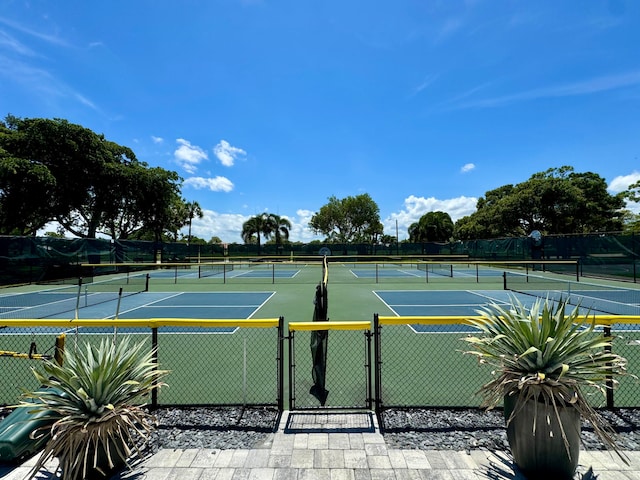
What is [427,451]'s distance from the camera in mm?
3164

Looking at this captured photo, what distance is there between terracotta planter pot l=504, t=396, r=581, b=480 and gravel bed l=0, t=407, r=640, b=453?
546 millimetres

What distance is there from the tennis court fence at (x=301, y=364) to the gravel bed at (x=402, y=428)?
196 mm

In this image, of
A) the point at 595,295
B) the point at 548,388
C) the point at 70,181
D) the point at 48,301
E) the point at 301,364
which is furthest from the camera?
the point at 70,181

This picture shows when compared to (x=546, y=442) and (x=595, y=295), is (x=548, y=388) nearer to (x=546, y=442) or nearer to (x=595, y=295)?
(x=546, y=442)

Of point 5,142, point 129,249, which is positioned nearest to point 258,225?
point 129,249

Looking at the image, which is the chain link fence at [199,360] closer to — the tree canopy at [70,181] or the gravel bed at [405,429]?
the gravel bed at [405,429]

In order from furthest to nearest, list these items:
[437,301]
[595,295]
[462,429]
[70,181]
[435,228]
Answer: [435,228], [70,181], [595,295], [437,301], [462,429]

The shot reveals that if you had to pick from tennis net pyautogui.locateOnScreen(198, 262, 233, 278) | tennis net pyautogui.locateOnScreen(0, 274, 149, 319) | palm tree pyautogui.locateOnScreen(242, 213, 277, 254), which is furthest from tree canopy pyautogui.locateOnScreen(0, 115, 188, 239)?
palm tree pyautogui.locateOnScreen(242, 213, 277, 254)

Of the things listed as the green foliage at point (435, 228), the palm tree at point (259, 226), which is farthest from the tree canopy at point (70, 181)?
the green foliage at point (435, 228)

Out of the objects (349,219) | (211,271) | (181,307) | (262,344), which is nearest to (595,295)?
(262,344)

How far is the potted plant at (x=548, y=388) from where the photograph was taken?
2.59 metres

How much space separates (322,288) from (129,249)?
86.5 feet

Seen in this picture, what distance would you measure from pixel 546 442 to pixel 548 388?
487mm

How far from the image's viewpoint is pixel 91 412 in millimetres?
2680
